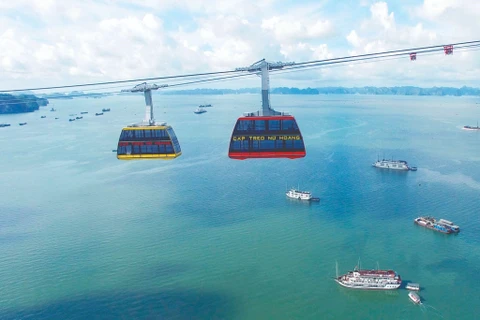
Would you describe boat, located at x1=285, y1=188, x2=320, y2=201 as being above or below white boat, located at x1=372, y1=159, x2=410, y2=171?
below

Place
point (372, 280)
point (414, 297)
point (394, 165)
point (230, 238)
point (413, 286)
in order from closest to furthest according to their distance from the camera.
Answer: point (414, 297)
point (413, 286)
point (372, 280)
point (230, 238)
point (394, 165)

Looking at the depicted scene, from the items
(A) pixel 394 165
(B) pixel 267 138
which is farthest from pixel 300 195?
(B) pixel 267 138

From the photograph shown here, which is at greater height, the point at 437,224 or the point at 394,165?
the point at 394,165

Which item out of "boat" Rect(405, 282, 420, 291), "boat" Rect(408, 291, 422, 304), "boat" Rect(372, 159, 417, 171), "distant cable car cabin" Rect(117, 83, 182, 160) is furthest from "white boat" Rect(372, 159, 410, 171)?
"distant cable car cabin" Rect(117, 83, 182, 160)

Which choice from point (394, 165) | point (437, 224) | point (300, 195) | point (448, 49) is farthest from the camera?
point (394, 165)

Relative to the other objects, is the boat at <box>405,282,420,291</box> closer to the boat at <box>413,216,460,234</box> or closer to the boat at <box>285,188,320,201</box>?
the boat at <box>413,216,460,234</box>

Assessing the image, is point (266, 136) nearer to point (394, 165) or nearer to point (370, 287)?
point (370, 287)

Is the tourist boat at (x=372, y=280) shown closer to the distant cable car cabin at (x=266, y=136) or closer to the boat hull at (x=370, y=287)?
the boat hull at (x=370, y=287)

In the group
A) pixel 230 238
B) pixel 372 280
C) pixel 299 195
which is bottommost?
pixel 372 280
